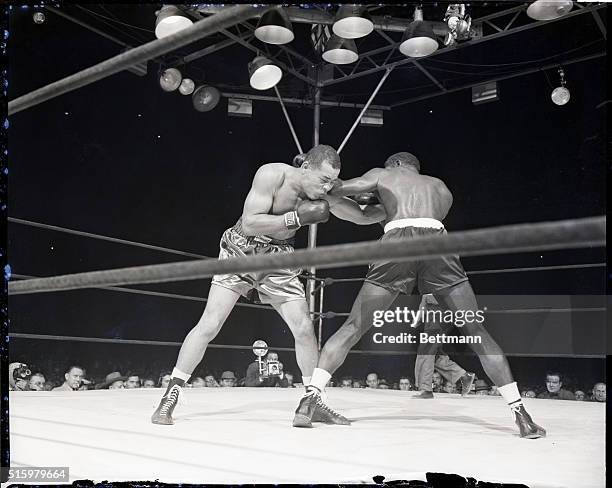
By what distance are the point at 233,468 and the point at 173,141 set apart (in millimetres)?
3466

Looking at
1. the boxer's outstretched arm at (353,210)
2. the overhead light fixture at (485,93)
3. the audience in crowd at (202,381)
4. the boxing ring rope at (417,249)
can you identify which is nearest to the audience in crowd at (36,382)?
the audience in crowd at (202,381)

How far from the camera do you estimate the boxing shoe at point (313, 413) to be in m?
1.79

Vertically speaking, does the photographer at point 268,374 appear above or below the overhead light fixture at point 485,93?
below

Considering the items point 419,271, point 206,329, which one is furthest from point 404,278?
point 206,329

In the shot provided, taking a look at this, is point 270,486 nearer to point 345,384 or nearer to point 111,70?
point 111,70

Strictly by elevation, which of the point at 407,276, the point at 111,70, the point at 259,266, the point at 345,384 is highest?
the point at 111,70

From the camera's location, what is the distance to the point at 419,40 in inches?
112

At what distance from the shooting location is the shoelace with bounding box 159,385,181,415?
186 centimetres

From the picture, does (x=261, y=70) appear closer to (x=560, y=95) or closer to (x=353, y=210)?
(x=353, y=210)

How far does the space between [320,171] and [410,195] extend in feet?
1.10

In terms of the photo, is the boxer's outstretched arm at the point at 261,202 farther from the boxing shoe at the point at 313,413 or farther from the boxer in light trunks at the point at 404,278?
the boxing shoe at the point at 313,413

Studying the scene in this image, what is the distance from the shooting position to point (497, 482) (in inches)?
44.6

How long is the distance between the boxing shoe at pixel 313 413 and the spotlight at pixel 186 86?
8.34 feet

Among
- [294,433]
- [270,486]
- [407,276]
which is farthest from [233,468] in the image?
[407,276]
